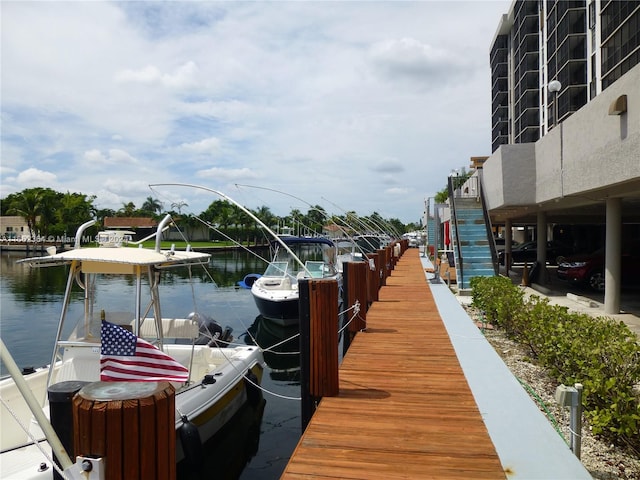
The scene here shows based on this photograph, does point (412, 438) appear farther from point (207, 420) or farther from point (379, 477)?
point (207, 420)

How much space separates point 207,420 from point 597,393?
187 inches

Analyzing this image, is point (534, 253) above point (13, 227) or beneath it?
beneath

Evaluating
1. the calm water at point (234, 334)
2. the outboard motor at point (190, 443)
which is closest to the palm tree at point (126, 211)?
the calm water at point (234, 334)

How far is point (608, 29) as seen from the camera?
37438mm

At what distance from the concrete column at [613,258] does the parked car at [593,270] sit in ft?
13.0

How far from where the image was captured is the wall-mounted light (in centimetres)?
906

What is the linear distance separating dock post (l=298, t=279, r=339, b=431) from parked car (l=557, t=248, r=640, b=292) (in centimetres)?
1228

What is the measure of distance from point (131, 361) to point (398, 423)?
2.93m

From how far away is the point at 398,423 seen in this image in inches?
207

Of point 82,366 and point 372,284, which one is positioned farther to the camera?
point 372,284

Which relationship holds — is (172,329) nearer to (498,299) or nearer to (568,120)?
(498,299)

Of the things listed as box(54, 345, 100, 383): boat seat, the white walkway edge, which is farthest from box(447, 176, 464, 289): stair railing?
box(54, 345, 100, 383): boat seat

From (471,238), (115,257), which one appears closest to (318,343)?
(115,257)

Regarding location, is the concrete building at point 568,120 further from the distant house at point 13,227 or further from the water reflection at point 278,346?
the distant house at point 13,227
